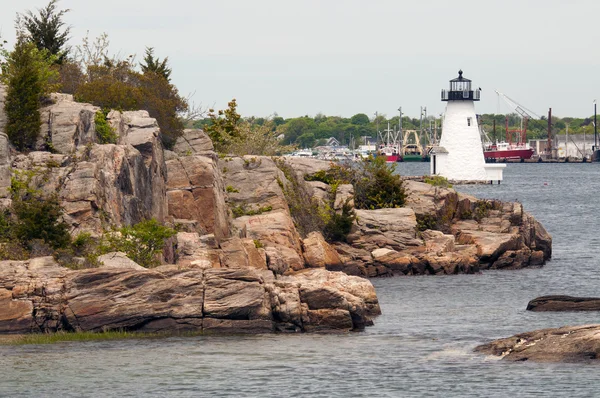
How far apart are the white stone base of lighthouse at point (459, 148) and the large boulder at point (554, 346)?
85900 mm

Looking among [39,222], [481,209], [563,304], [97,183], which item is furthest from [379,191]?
[39,222]

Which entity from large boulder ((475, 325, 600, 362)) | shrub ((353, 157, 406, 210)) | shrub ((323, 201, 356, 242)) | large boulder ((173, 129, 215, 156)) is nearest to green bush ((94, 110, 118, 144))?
large boulder ((173, 129, 215, 156))

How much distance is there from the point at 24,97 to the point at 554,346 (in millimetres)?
24739

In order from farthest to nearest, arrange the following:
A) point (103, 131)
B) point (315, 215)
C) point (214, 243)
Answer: point (315, 215) < point (103, 131) < point (214, 243)

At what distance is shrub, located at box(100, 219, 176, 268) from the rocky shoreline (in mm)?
815

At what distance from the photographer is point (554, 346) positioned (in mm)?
32438

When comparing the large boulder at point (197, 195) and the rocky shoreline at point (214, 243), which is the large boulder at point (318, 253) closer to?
the rocky shoreline at point (214, 243)

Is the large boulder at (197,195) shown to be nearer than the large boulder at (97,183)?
No

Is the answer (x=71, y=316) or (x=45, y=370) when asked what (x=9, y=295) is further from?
(x=45, y=370)

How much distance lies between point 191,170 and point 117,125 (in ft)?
14.9

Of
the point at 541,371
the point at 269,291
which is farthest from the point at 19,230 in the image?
the point at 541,371

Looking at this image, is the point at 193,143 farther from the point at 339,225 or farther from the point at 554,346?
the point at 554,346

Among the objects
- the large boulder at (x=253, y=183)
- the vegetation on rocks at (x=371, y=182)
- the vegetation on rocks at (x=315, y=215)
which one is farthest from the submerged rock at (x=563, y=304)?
the vegetation on rocks at (x=371, y=182)

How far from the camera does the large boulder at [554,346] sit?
31.9 metres
